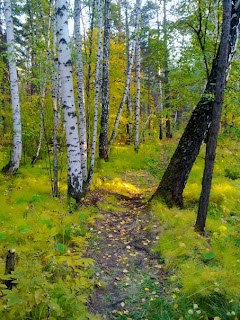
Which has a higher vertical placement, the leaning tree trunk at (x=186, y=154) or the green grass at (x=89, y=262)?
the leaning tree trunk at (x=186, y=154)

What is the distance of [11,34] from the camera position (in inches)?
311

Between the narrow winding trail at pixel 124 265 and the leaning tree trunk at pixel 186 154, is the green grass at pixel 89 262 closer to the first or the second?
the narrow winding trail at pixel 124 265

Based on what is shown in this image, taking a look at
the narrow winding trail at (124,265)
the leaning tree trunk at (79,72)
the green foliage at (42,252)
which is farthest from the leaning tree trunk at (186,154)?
the leaning tree trunk at (79,72)

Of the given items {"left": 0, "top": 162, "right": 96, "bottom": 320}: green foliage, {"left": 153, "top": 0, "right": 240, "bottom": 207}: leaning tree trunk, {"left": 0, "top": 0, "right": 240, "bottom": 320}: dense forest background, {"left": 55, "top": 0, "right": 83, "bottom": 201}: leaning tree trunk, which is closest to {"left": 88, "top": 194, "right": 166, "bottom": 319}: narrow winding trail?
{"left": 0, "top": 0, "right": 240, "bottom": 320}: dense forest background

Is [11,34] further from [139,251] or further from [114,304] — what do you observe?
[114,304]

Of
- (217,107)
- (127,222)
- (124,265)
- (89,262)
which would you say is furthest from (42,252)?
(217,107)

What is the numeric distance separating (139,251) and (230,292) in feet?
6.08

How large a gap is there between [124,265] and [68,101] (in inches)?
162

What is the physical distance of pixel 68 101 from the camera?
→ 5.86 m

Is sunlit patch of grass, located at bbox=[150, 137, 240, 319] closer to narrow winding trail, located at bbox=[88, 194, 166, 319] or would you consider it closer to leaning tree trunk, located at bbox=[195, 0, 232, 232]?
narrow winding trail, located at bbox=[88, 194, 166, 319]

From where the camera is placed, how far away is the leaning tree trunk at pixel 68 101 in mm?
5648

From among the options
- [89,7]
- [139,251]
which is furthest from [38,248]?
[89,7]

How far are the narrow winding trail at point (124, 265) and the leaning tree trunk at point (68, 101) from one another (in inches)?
42.8

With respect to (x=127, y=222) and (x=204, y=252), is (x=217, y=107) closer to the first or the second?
(x=204, y=252)
